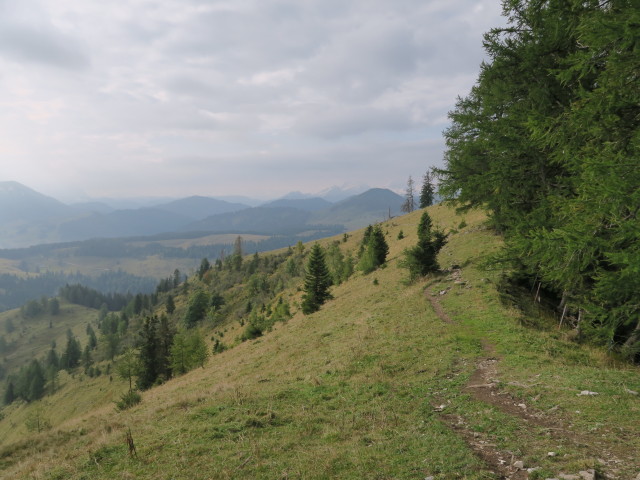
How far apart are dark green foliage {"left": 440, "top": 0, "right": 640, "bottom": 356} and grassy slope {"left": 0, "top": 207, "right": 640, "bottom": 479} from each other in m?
2.34

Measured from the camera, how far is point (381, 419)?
909 centimetres

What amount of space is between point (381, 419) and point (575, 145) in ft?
32.3

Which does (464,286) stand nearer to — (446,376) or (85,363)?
(446,376)

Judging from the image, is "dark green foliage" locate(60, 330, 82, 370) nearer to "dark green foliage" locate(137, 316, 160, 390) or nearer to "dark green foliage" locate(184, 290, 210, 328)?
"dark green foliage" locate(184, 290, 210, 328)

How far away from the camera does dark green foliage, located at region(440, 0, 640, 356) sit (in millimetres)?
7328

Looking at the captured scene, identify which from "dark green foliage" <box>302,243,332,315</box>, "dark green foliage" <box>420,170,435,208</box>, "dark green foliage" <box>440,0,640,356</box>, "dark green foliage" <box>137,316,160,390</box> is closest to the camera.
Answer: "dark green foliage" <box>440,0,640,356</box>

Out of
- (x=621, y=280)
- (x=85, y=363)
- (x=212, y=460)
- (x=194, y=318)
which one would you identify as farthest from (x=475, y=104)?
(x=85, y=363)

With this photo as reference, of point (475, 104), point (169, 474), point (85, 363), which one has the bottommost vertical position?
point (85, 363)

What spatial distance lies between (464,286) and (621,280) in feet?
45.5

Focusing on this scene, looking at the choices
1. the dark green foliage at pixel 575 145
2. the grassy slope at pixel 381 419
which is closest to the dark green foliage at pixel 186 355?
the grassy slope at pixel 381 419

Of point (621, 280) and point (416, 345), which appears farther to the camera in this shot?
point (416, 345)

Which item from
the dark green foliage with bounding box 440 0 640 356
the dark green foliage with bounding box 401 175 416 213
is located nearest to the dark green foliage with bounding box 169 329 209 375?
the dark green foliage with bounding box 440 0 640 356

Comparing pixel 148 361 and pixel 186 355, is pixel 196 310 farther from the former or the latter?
pixel 186 355

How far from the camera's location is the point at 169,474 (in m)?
7.48
